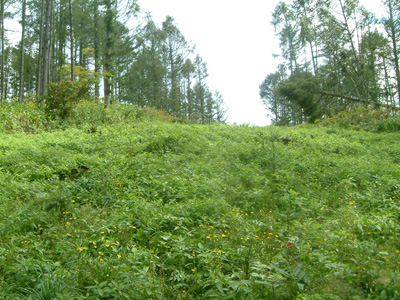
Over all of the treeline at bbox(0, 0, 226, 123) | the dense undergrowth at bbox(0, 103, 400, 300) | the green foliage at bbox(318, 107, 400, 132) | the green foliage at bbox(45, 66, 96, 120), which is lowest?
the dense undergrowth at bbox(0, 103, 400, 300)

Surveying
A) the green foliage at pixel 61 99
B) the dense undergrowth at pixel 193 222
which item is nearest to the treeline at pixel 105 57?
the green foliage at pixel 61 99

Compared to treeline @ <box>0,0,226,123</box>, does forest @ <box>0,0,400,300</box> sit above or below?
below

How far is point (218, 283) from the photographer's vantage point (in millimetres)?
2947

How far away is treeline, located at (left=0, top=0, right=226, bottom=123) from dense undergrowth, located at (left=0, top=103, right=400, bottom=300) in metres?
9.25

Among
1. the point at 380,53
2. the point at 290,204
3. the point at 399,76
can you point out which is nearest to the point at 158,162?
the point at 290,204

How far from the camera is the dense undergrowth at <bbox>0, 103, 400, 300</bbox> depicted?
2.91m

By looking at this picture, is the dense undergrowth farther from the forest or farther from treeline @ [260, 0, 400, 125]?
treeline @ [260, 0, 400, 125]

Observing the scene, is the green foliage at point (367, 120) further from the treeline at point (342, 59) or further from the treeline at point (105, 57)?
the treeline at point (105, 57)

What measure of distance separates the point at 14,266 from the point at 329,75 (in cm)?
1890

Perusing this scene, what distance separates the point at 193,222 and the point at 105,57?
48.9 feet

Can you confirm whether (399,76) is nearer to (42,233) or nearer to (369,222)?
(369,222)

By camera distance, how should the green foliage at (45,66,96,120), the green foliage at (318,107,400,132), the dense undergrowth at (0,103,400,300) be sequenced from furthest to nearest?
the green foliage at (318,107,400,132) < the green foliage at (45,66,96,120) < the dense undergrowth at (0,103,400,300)

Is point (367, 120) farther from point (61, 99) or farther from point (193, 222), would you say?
point (61, 99)

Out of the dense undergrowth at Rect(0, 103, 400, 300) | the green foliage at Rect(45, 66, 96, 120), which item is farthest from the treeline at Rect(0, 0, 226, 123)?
the dense undergrowth at Rect(0, 103, 400, 300)
